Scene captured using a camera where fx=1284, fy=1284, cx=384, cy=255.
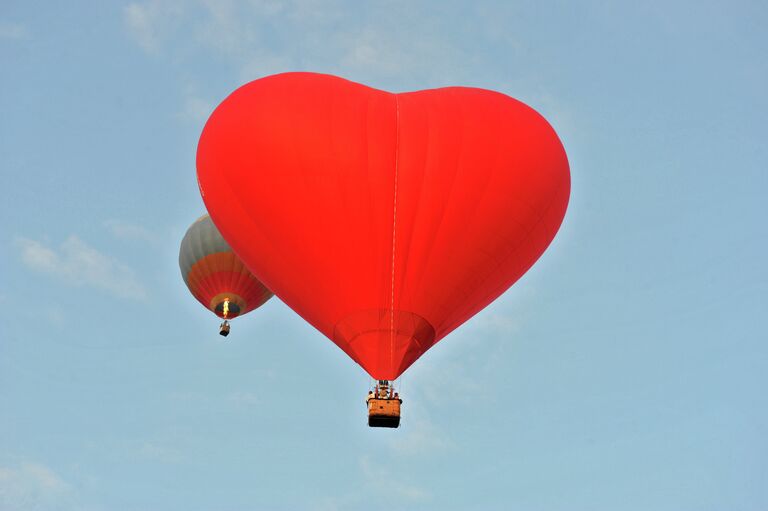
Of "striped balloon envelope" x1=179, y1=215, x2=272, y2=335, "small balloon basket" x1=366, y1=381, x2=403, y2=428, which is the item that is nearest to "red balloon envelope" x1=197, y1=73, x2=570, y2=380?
"small balloon basket" x1=366, y1=381, x2=403, y2=428

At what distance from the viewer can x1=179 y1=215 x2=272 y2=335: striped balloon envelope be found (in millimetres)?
34250

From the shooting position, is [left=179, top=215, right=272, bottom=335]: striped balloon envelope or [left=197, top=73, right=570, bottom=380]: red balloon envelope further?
[left=179, top=215, right=272, bottom=335]: striped balloon envelope

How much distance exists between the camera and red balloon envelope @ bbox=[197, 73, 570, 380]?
77.1ft

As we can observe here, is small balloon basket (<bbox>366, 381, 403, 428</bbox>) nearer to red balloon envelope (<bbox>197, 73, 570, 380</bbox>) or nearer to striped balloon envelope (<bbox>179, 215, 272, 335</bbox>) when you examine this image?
red balloon envelope (<bbox>197, 73, 570, 380</bbox>)

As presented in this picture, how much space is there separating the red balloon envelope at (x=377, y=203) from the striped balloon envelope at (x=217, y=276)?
9.35m

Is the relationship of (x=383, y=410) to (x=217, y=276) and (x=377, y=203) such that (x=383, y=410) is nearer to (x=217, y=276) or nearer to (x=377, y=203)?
(x=377, y=203)

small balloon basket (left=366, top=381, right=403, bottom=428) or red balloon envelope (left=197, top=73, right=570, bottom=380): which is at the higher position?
red balloon envelope (left=197, top=73, right=570, bottom=380)

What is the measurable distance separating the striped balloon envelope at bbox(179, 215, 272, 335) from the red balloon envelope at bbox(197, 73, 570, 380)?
30.7ft

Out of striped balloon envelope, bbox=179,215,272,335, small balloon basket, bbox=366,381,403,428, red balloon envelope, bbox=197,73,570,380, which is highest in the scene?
striped balloon envelope, bbox=179,215,272,335

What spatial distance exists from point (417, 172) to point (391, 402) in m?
4.27

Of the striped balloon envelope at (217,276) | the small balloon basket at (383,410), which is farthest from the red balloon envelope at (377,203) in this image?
the striped balloon envelope at (217,276)

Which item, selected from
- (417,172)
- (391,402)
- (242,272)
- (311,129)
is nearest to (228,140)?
(311,129)

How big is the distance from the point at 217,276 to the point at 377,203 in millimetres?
11731

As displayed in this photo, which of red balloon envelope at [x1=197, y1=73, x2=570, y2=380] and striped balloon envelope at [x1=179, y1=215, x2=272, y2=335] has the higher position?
striped balloon envelope at [x1=179, y1=215, x2=272, y2=335]
